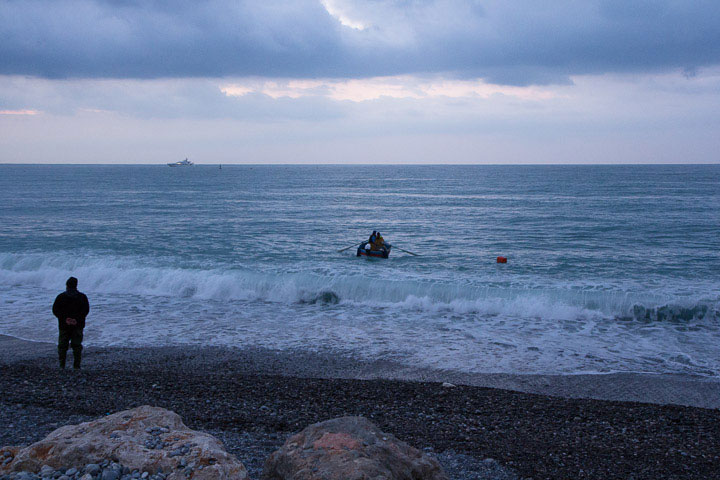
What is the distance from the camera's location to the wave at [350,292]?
17.1 m

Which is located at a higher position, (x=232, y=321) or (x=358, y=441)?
(x=358, y=441)

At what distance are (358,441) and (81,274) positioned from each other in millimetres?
20503

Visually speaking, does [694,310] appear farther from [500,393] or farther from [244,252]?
[244,252]

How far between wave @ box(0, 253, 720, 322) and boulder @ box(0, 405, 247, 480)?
529 inches

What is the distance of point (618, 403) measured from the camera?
9289mm

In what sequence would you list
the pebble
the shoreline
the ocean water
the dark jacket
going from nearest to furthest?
1. the pebble
2. the dark jacket
3. the shoreline
4. the ocean water

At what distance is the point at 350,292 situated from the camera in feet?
63.9

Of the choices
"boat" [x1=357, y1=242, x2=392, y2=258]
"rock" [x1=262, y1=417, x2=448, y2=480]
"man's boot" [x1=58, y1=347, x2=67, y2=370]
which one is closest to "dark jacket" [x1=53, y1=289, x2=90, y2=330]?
"man's boot" [x1=58, y1=347, x2=67, y2=370]

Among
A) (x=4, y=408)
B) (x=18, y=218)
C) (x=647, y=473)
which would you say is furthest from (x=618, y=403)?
(x=18, y=218)

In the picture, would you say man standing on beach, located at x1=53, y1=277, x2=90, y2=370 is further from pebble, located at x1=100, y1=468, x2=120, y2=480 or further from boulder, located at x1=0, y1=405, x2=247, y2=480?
pebble, located at x1=100, y1=468, x2=120, y2=480

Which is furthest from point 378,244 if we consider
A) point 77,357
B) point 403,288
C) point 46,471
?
point 46,471

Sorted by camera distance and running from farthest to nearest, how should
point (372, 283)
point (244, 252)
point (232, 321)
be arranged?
1. point (244, 252)
2. point (372, 283)
3. point (232, 321)

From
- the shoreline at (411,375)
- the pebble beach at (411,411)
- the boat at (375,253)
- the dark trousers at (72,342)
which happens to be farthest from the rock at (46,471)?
the boat at (375,253)

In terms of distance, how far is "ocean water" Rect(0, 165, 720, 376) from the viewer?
13.7m
